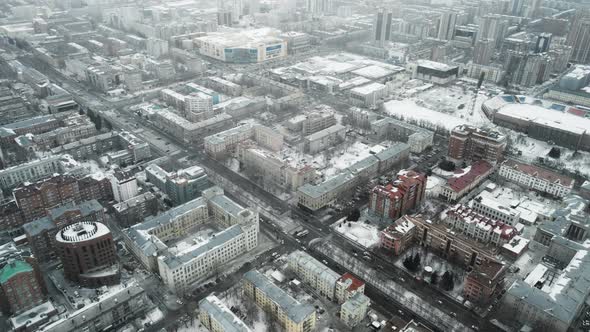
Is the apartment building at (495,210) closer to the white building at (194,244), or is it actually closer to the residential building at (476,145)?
the residential building at (476,145)

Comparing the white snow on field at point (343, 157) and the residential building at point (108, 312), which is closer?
the residential building at point (108, 312)

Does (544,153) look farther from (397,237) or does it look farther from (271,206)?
(271,206)

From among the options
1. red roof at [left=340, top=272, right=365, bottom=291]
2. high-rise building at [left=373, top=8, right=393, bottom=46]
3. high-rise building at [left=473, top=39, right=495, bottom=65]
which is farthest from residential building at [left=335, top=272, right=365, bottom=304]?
high-rise building at [left=373, top=8, right=393, bottom=46]

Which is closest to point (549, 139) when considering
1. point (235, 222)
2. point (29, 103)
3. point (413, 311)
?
point (413, 311)

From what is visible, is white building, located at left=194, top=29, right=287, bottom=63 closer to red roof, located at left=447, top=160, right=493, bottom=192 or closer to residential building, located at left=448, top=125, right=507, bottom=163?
residential building, located at left=448, top=125, right=507, bottom=163

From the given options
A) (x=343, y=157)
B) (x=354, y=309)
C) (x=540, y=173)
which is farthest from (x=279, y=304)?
(x=540, y=173)

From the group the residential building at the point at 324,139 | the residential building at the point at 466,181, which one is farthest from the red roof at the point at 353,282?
the residential building at the point at 324,139
